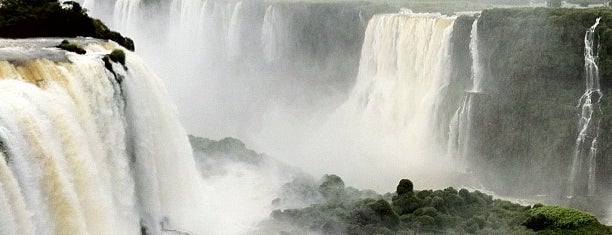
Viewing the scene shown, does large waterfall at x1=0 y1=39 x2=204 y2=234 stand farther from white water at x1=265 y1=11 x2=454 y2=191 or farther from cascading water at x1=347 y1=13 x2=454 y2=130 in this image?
cascading water at x1=347 y1=13 x2=454 y2=130

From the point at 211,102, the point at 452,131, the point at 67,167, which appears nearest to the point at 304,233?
the point at 67,167

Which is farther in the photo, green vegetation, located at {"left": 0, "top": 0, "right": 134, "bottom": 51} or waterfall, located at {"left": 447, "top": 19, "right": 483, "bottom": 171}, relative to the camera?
waterfall, located at {"left": 447, "top": 19, "right": 483, "bottom": 171}

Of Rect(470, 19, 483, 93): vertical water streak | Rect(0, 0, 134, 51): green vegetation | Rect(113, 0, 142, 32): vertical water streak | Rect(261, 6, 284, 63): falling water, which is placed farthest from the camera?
Rect(113, 0, 142, 32): vertical water streak

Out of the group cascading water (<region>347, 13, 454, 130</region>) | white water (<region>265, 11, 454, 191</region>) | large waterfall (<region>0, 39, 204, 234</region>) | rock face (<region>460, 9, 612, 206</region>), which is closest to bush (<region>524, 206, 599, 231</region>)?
rock face (<region>460, 9, 612, 206</region>)

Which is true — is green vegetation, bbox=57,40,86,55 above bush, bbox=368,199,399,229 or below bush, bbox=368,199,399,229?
above

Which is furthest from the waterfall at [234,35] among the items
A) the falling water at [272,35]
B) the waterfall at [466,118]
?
the waterfall at [466,118]

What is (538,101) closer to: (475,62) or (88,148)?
(475,62)
